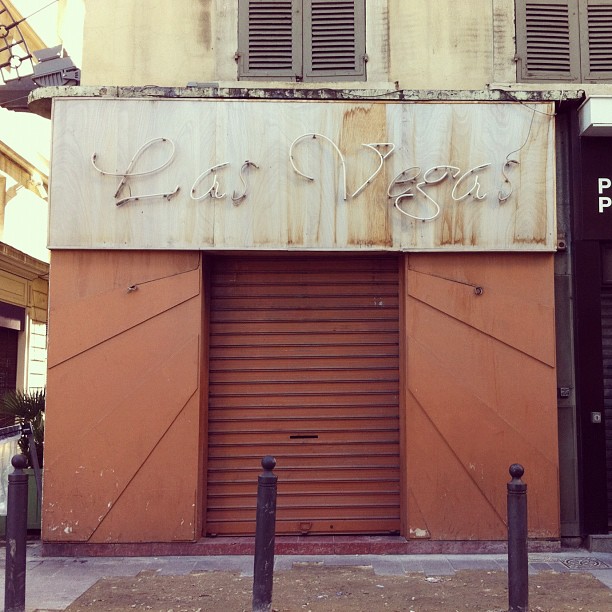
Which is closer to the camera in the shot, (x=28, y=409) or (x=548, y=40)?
(x=548, y=40)

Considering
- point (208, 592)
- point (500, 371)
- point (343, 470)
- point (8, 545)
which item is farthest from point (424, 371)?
point (8, 545)

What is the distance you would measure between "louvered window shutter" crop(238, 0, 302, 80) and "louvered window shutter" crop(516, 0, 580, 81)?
2480 millimetres

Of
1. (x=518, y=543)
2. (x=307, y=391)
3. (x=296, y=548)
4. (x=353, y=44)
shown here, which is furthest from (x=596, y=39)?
(x=296, y=548)

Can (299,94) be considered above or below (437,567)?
above

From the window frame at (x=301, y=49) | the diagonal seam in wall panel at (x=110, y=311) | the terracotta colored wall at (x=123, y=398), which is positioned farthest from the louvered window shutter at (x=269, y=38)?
the diagonal seam in wall panel at (x=110, y=311)

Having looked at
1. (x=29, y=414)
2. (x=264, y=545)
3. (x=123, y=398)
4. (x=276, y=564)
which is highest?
(x=123, y=398)

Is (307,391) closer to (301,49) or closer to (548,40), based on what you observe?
(301,49)

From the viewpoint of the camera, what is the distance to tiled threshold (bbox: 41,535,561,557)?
24.8ft

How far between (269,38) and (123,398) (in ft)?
13.9

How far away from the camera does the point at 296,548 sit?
7.64 meters

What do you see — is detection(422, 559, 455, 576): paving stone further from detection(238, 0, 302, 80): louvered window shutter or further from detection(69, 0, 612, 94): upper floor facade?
detection(238, 0, 302, 80): louvered window shutter

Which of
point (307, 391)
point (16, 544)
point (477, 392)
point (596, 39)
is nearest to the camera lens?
point (16, 544)

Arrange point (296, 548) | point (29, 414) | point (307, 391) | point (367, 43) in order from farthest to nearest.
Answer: point (29, 414)
point (367, 43)
point (307, 391)
point (296, 548)

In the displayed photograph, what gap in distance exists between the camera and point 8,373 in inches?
696
